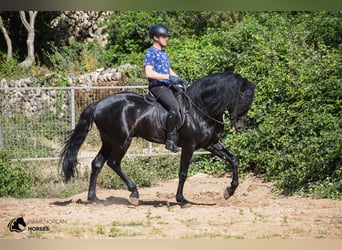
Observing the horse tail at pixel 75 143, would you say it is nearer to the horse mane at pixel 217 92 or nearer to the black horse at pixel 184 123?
the black horse at pixel 184 123

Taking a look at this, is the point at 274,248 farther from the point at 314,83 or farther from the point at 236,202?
the point at 314,83

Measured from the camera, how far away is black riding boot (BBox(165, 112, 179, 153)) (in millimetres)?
7324

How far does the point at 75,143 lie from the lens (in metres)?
7.79

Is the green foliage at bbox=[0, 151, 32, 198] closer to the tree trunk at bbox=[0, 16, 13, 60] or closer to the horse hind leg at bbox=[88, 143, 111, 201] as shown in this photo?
the horse hind leg at bbox=[88, 143, 111, 201]

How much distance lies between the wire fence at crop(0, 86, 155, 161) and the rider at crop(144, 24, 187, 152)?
6.92 feet

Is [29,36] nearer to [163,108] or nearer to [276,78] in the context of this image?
[276,78]

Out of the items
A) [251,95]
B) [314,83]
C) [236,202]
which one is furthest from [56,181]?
[314,83]

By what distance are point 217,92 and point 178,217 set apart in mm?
1579

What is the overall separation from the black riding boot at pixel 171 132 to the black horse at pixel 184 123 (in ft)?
0.33

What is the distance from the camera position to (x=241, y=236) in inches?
255

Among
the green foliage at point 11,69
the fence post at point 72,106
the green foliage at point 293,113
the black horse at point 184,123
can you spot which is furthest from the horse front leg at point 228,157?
the green foliage at point 11,69

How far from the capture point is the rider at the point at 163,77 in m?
7.28

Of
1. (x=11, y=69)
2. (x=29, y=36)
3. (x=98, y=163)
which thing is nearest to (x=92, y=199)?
(x=98, y=163)

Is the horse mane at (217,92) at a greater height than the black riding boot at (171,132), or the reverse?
the horse mane at (217,92)
